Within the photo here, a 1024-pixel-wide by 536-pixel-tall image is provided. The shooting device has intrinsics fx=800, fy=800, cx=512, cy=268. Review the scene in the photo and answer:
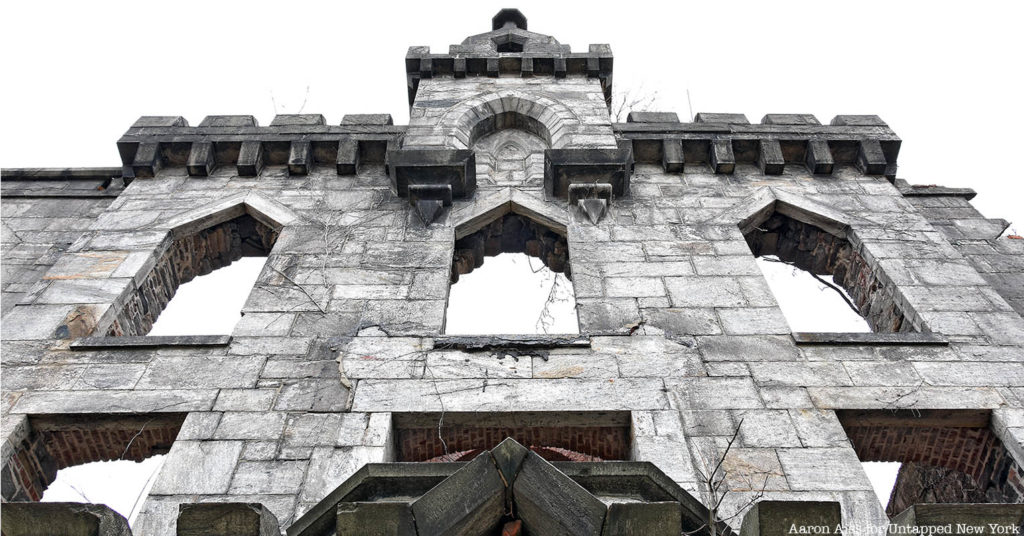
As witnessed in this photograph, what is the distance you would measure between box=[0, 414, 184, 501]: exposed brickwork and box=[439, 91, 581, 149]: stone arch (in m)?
5.06

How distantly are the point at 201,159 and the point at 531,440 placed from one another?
5.86m

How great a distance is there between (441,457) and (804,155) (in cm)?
638

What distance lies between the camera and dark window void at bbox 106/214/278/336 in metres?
7.84

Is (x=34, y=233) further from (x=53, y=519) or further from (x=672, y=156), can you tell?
(x=672, y=156)

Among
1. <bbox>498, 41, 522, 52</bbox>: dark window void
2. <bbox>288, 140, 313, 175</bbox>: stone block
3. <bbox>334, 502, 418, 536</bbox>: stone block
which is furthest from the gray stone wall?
<bbox>498, 41, 522, 52</bbox>: dark window void

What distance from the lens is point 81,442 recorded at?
6.07m

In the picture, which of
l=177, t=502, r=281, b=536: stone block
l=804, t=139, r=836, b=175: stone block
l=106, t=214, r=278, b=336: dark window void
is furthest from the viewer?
l=804, t=139, r=836, b=175: stone block

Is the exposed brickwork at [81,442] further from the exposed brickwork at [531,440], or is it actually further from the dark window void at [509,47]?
the dark window void at [509,47]

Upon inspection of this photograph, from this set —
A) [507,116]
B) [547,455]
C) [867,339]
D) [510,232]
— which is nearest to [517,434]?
[547,455]

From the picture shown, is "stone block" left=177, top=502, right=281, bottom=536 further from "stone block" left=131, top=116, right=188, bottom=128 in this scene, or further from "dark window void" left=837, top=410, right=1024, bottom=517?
"stone block" left=131, top=116, right=188, bottom=128

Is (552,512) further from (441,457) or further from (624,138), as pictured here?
(624,138)

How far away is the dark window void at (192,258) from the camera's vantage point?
7844mm

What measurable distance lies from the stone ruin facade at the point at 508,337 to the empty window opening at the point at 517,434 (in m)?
0.02

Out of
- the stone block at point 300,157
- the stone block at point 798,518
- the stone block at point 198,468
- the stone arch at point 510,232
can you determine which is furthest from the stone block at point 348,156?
the stone block at point 798,518
